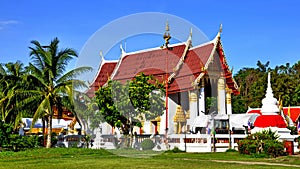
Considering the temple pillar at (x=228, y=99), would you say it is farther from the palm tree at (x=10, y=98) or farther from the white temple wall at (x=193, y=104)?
the palm tree at (x=10, y=98)

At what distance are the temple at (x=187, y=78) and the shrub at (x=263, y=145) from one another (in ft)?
32.1

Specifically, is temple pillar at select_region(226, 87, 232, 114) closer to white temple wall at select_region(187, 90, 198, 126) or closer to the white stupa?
white temple wall at select_region(187, 90, 198, 126)

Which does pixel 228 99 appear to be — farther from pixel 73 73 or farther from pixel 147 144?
pixel 73 73

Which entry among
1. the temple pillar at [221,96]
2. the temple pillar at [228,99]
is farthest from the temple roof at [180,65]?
the temple pillar at [221,96]

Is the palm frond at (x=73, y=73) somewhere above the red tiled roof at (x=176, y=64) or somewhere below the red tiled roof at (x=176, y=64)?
below

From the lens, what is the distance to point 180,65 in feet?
109

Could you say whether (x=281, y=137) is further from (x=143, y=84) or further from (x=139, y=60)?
(x=139, y=60)

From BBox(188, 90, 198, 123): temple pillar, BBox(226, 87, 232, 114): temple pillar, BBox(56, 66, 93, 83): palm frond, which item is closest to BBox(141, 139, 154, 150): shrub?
BBox(56, 66, 93, 83): palm frond

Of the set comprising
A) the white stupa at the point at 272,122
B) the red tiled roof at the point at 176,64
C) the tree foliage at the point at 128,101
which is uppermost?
the red tiled roof at the point at 176,64

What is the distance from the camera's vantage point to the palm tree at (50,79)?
27562 millimetres

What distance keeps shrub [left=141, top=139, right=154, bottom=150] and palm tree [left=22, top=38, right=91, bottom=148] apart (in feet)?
15.9

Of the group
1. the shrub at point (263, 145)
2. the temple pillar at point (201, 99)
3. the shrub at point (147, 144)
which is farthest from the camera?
the temple pillar at point (201, 99)

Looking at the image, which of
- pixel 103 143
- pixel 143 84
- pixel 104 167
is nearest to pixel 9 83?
pixel 103 143

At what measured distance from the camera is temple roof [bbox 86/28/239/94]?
108 feet
